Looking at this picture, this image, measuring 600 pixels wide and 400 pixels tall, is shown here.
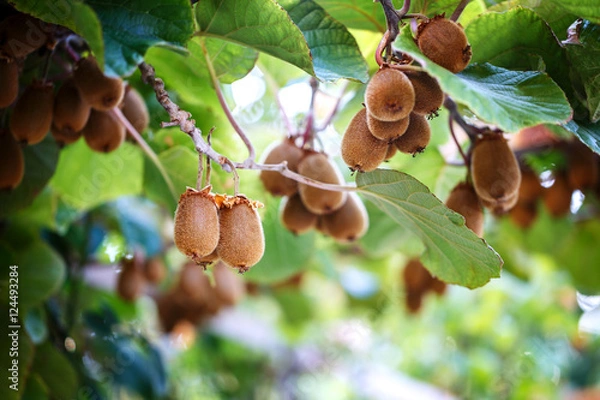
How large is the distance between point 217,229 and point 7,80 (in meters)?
0.36

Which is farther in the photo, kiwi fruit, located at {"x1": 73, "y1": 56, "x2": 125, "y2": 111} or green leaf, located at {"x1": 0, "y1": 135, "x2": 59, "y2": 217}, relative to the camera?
green leaf, located at {"x1": 0, "y1": 135, "x2": 59, "y2": 217}

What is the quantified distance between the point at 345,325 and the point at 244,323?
1.02 m

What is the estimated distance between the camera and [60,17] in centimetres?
69

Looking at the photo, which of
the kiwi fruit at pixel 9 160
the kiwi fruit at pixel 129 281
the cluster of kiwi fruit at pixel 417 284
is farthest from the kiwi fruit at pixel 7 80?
the cluster of kiwi fruit at pixel 417 284

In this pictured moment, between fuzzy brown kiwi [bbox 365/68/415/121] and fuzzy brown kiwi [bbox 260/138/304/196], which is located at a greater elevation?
fuzzy brown kiwi [bbox 365/68/415/121]

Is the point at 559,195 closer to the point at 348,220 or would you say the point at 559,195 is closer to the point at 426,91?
the point at 348,220

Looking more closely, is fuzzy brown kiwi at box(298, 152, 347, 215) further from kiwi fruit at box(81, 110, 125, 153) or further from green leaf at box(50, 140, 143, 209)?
green leaf at box(50, 140, 143, 209)

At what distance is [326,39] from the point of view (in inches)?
32.2

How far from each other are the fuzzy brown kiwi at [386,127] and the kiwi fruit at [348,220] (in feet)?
0.92

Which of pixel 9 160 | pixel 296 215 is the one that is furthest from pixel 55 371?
pixel 296 215

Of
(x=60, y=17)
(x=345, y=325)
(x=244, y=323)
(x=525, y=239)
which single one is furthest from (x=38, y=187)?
(x=345, y=325)

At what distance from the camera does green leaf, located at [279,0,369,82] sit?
2.58 ft

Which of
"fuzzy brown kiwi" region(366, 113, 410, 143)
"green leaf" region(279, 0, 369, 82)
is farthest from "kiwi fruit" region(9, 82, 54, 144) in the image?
"fuzzy brown kiwi" region(366, 113, 410, 143)

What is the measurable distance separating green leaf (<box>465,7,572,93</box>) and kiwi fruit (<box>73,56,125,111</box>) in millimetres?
486
